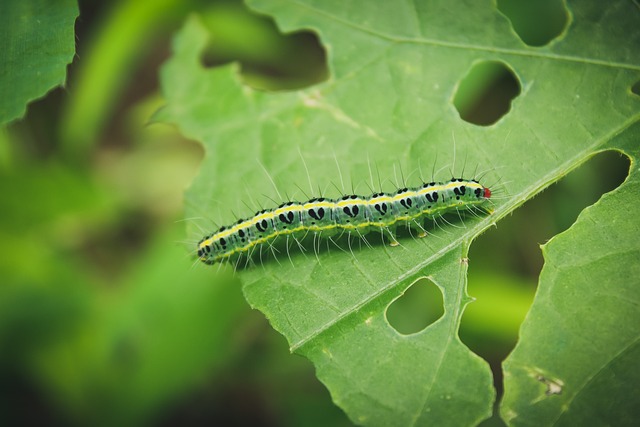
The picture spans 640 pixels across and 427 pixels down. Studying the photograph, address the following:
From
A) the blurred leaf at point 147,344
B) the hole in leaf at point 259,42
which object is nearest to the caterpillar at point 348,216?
the blurred leaf at point 147,344

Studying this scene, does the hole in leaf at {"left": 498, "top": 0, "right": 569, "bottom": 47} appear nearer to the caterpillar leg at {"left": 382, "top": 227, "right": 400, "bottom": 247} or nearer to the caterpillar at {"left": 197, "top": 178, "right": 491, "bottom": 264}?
the caterpillar at {"left": 197, "top": 178, "right": 491, "bottom": 264}

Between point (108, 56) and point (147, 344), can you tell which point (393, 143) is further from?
point (108, 56)

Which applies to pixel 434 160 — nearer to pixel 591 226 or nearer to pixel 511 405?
pixel 591 226

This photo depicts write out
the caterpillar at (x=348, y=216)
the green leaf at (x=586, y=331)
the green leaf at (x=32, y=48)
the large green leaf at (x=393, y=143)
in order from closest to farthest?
1. the green leaf at (x=586, y=331)
2. the large green leaf at (x=393, y=143)
3. the green leaf at (x=32, y=48)
4. the caterpillar at (x=348, y=216)

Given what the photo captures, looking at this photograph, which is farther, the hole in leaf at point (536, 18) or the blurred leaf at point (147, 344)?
the hole in leaf at point (536, 18)

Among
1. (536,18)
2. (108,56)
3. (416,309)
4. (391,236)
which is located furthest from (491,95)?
(108,56)

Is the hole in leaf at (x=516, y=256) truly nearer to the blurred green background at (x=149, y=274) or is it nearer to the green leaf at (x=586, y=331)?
the blurred green background at (x=149, y=274)
